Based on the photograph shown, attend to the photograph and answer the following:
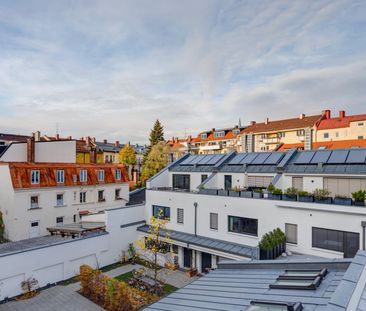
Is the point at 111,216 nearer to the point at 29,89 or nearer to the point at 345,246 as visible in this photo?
the point at 29,89

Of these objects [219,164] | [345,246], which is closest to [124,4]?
[219,164]

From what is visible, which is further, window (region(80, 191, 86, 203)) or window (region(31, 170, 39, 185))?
window (region(80, 191, 86, 203))

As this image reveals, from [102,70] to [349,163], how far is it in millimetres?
20443

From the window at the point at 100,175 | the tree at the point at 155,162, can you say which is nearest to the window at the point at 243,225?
the window at the point at 100,175

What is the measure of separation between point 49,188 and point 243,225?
66.3ft

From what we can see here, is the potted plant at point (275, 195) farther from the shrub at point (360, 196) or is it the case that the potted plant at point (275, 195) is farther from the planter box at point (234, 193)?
the shrub at point (360, 196)

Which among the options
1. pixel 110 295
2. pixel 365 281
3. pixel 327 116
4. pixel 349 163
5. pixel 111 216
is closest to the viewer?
pixel 365 281

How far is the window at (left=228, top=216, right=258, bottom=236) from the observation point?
17.8 m

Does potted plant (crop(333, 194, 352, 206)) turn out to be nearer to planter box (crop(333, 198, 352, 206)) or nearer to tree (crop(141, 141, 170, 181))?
planter box (crop(333, 198, 352, 206))

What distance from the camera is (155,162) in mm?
49219

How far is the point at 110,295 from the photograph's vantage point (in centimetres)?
1518

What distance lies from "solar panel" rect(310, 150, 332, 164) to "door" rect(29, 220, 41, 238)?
25930 mm

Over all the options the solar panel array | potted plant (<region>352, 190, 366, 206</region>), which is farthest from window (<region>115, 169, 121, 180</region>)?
potted plant (<region>352, 190, 366, 206</region>)

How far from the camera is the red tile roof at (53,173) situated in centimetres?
2450
